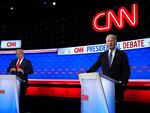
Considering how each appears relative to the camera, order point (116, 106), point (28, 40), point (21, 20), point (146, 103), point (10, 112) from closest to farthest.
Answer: point (116, 106) < point (10, 112) < point (146, 103) < point (28, 40) < point (21, 20)

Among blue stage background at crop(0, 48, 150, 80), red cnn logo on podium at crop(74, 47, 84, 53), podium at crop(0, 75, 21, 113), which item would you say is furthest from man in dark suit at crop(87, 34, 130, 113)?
red cnn logo on podium at crop(74, 47, 84, 53)

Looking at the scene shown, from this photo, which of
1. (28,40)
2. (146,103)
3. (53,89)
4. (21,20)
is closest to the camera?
(146,103)

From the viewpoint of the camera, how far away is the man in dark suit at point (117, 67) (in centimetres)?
390

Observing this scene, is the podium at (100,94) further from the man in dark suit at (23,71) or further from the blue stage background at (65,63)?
the blue stage background at (65,63)

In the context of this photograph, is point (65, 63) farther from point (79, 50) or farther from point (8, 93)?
point (8, 93)

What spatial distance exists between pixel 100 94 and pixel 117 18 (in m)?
4.15

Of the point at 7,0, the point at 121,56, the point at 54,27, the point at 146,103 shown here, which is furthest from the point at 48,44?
the point at 121,56

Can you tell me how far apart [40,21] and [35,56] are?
50.5 inches

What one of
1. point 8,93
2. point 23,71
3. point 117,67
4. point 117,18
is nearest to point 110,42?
point 117,67

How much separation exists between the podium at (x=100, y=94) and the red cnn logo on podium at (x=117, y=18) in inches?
144

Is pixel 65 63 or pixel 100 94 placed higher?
pixel 65 63

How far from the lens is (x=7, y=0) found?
11102 millimetres

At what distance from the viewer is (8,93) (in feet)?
17.9

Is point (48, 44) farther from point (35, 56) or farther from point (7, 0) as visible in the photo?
point (7, 0)
